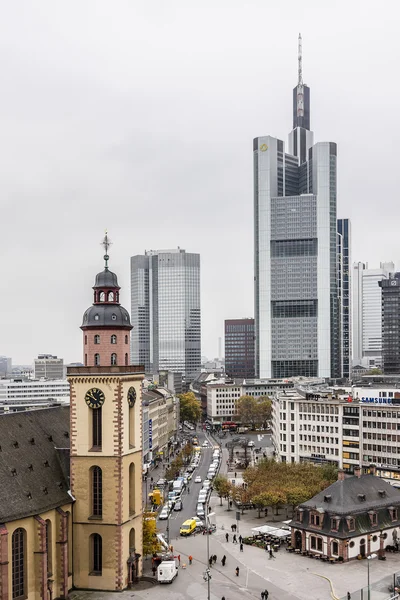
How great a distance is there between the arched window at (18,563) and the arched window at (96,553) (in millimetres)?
9815

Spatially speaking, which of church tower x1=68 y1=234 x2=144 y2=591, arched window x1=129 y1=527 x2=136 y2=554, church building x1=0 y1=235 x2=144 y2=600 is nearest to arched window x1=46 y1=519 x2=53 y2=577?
church building x1=0 y1=235 x2=144 y2=600

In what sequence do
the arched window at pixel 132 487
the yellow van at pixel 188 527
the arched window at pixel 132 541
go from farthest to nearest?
the yellow van at pixel 188 527, the arched window at pixel 132 487, the arched window at pixel 132 541

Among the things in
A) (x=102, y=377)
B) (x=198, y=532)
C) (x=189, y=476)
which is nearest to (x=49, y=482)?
(x=102, y=377)

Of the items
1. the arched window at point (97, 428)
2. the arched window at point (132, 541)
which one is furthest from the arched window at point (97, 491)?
the arched window at point (132, 541)

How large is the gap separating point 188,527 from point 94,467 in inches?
1231

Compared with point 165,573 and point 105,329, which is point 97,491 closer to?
point 165,573

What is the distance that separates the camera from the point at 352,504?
3777 inches

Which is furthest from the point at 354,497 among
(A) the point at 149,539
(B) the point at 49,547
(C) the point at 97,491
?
(B) the point at 49,547

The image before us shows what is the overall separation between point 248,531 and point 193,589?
29142mm

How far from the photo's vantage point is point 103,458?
257 ft

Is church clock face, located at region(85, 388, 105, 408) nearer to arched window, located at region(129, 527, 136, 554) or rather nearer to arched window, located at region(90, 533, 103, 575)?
arched window, located at region(90, 533, 103, 575)

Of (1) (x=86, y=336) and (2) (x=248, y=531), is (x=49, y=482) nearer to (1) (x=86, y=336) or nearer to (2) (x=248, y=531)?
(1) (x=86, y=336)

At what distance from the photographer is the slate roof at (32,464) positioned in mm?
71625

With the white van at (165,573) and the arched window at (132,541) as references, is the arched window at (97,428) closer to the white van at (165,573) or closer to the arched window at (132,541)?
the arched window at (132,541)
